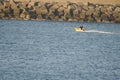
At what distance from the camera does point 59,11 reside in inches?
5320

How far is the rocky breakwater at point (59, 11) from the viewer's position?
133750mm

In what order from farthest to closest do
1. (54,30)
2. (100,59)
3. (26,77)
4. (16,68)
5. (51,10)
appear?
1. (51,10)
2. (54,30)
3. (100,59)
4. (16,68)
5. (26,77)

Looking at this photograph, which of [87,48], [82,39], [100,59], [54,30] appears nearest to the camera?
[100,59]

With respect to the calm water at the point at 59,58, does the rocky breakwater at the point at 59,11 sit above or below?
below

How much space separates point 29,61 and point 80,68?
7.71 m

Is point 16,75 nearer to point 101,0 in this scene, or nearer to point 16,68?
point 16,68

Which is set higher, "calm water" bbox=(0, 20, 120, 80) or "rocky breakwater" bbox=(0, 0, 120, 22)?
"calm water" bbox=(0, 20, 120, 80)

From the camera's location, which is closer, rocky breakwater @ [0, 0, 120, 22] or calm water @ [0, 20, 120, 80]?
calm water @ [0, 20, 120, 80]

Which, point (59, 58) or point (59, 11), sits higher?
point (59, 58)

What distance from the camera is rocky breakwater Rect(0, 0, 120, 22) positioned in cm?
13375

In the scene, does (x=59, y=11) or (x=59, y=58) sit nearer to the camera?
(x=59, y=58)

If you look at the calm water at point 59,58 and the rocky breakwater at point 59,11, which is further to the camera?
the rocky breakwater at point 59,11

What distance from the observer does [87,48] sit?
75.8 metres

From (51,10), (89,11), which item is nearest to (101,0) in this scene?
(89,11)
